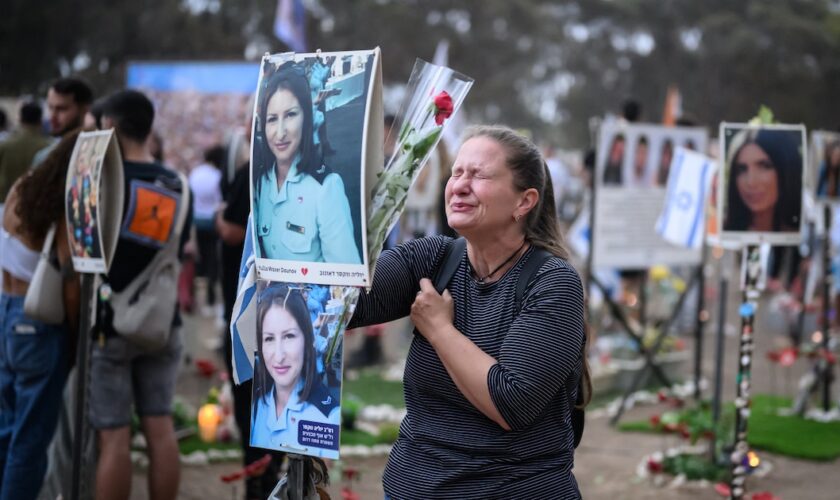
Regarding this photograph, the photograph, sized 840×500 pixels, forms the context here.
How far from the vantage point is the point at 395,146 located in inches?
101

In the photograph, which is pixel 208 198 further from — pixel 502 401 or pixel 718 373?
pixel 502 401

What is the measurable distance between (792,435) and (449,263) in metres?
5.13

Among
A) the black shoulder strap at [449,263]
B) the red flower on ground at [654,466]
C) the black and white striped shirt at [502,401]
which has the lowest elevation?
the red flower on ground at [654,466]

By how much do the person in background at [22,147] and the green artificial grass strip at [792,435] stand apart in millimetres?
4913

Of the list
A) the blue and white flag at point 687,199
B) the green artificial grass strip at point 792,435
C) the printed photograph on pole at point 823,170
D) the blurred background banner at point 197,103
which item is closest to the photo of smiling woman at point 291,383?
the green artificial grass strip at point 792,435

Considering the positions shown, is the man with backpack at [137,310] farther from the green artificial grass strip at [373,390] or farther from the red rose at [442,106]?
the green artificial grass strip at [373,390]

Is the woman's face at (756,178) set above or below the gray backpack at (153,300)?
above

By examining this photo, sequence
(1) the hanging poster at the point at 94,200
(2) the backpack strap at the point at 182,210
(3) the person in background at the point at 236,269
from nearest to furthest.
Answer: (1) the hanging poster at the point at 94,200, (2) the backpack strap at the point at 182,210, (3) the person in background at the point at 236,269

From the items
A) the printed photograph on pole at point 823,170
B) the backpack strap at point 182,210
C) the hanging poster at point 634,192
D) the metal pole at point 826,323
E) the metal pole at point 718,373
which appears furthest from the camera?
the printed photograph on pole at point 823,170

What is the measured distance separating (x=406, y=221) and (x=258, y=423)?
21.4 ft

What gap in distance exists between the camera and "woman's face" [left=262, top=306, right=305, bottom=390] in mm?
2547

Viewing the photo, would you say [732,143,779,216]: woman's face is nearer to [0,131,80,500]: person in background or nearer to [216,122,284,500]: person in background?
[216,122,284,500]: person in background

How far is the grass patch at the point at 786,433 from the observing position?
6629mm

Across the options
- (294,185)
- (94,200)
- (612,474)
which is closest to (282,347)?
(294,185)
